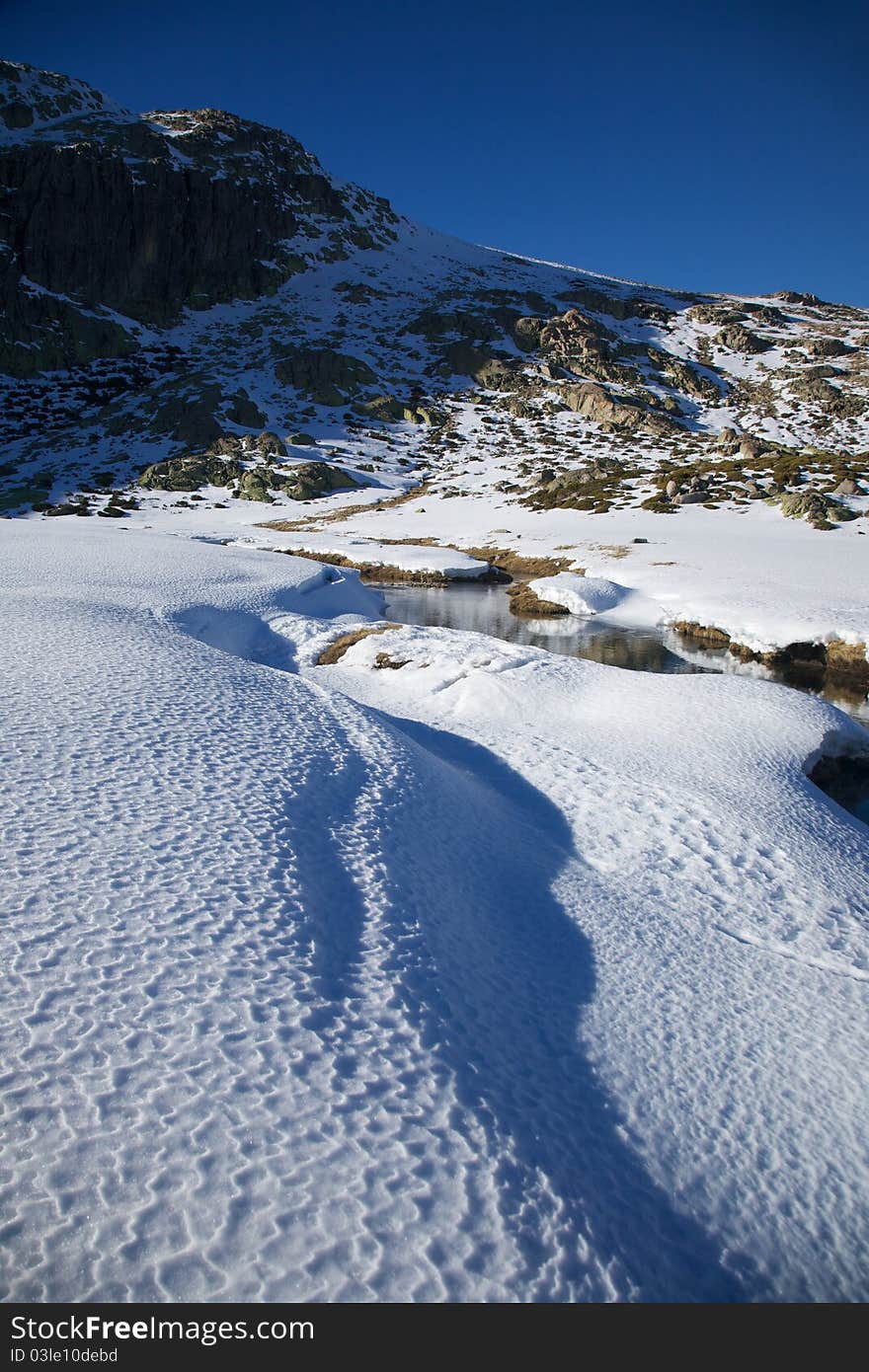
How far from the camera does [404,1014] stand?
3.15m

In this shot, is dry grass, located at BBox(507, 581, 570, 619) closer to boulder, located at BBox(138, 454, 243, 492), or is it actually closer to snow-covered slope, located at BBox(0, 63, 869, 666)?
snow-covered slope, located at BBox(0, 63, 869, 666)

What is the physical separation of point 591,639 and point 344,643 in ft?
29.1

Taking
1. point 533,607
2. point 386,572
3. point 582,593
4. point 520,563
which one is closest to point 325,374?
point 520,563

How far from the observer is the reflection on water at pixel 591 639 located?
51.6ft

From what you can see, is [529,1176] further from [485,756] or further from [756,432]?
[756,432]

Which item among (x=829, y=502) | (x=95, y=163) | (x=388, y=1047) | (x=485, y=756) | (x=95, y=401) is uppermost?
(x=95, y=163)

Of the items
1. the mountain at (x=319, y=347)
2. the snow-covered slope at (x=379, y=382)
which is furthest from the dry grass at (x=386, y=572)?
the mountain at (x=319, y=347)

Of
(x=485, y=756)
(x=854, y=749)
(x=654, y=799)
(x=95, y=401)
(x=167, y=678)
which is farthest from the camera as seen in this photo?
(x=95, y=401)

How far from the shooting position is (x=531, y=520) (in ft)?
125

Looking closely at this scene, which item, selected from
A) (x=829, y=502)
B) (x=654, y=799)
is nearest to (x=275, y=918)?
(x=654, y=799)

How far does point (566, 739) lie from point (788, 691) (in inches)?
163

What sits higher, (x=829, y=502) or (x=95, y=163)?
(x=95, y=163)

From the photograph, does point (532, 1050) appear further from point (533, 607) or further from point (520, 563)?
Answer: point (520, 563)

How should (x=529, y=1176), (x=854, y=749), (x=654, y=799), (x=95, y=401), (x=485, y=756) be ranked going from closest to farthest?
(x=529, y=1176) → (x=654, y=799) → (x=485, y=756) → (x=854, y=749) → (x=95, y=401)
